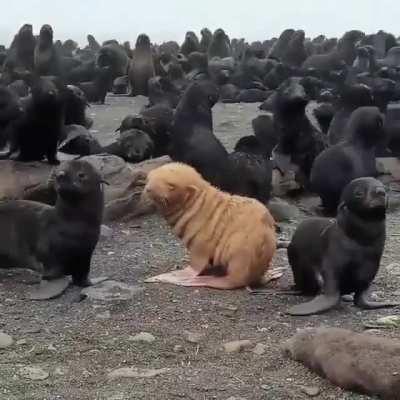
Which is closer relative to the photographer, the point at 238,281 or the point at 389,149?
the point at 238,281

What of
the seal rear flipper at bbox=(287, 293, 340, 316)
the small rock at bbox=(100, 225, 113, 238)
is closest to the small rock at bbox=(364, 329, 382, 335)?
the seal rear flipper at bbox=(287, 293, 340, 316)

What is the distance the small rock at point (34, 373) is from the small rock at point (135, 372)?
25 centimetres

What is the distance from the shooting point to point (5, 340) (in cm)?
385

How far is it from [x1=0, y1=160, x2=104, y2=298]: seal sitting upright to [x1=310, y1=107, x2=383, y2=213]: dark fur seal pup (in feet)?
8.75

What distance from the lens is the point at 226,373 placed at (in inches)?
136

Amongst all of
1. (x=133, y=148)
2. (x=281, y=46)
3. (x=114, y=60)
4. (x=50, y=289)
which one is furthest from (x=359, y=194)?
(x=281, y=46)

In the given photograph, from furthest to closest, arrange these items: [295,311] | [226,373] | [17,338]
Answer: [295,311]
[17,338]
[226,373]

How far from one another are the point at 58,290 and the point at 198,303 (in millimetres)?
709

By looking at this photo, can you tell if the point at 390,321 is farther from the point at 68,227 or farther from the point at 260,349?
the point at 68,227

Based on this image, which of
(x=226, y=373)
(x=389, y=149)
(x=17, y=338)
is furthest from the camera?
(x=389, y=149)

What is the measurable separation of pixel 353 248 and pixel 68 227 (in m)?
1.44

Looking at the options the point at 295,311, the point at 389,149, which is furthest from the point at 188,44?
the point at 295,311

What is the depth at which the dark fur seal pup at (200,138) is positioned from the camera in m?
6.72

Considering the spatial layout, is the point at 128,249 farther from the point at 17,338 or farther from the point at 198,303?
the point at 17,338
